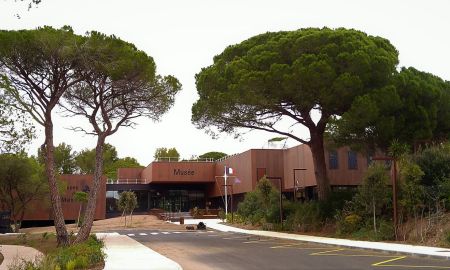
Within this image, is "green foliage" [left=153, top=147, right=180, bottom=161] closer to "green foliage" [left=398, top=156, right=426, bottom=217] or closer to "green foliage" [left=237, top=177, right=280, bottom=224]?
"green foliage" [left=237, top=177, right=280, bottom=224]

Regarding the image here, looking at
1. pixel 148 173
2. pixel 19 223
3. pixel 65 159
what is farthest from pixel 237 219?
pixel 65 159

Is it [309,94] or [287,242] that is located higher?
[309,94]

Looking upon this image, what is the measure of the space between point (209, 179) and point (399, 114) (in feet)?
131

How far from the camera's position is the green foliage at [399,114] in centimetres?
2438

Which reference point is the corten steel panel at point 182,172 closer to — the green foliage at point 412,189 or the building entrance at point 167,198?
the building entrance at point 167,198

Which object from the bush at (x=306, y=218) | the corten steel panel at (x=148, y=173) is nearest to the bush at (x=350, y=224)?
the bush at (x=306, y=218)

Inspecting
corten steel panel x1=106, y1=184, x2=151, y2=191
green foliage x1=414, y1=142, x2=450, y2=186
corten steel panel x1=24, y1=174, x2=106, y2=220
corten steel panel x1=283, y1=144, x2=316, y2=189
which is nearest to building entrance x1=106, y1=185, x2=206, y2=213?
corten steel panel x1=106, y1=184, x2=151, y2=191

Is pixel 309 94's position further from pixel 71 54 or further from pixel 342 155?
pixel 342 155

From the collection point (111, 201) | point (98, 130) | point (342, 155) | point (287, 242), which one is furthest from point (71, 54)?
point (111, 201)

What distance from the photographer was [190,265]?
1456 cm

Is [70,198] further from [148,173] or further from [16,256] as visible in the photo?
[16,256]

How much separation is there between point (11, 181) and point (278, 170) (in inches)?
988

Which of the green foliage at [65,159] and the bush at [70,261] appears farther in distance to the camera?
the green foliage at [65,159]

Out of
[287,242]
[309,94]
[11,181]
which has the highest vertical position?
[309,94]
